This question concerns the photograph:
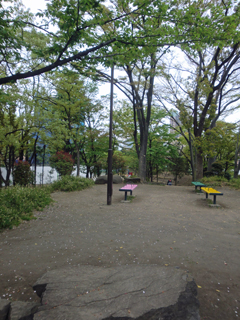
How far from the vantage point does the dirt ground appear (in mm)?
2758

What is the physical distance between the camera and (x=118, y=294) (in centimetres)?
223

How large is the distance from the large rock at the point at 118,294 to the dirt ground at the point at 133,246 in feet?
1.18

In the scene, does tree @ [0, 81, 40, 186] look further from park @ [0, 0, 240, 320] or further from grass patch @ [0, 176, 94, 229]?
grass patch @ [0, 176, 94, 229]

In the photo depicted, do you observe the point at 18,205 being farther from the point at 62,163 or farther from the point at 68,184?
the point at 62,163

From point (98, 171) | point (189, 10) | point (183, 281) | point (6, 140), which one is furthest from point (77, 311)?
point (98, 171)

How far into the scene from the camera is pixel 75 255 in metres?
3.70

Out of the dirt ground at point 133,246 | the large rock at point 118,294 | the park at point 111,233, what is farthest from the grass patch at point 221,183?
the large rock at point 118,294

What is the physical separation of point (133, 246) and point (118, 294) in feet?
6.12

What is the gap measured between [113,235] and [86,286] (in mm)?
2299

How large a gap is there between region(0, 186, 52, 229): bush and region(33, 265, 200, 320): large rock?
313cm

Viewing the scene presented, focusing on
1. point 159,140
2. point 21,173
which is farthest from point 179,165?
point 21,173

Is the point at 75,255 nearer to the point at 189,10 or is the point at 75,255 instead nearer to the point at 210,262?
the point at 210,262

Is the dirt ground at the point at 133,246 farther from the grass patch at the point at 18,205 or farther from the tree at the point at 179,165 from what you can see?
the tree at the point at 179,165

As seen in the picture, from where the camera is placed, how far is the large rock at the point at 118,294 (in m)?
1.98
